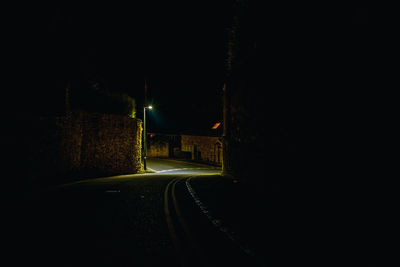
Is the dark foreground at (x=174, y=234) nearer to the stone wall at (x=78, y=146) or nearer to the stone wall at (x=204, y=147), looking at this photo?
the stone wall at (x=78, y=146)

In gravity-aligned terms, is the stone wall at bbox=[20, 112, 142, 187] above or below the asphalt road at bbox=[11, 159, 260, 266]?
above

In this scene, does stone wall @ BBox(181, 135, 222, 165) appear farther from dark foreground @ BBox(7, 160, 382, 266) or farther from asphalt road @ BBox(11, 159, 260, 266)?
asphalt road @ BBox(11, 159, 260, 266)

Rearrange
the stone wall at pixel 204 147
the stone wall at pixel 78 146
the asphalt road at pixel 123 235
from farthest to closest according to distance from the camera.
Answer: the stone wall at pixel 204 147 < the stone wall at pixel 78 146 < the asphalt road at pixel 123 235

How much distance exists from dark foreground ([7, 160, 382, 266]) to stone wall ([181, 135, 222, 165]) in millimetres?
31171

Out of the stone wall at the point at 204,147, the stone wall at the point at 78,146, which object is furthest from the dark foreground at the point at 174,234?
the stone wall at the point at 204,147

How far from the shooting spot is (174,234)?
5879mm

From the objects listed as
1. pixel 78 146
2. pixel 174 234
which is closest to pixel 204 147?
pixel 78 146

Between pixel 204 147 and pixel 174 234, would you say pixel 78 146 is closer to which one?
pixel 174 234

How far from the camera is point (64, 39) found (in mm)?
18422

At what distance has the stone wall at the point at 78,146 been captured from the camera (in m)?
12.3

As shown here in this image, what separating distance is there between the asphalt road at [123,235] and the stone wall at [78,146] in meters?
3.69

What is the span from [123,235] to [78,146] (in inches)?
504

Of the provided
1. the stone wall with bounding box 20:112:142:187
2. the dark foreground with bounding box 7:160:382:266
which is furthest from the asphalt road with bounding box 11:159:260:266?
the stone wall with bounding box 20:112:142:187

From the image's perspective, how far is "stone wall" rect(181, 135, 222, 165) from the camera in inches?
1599
